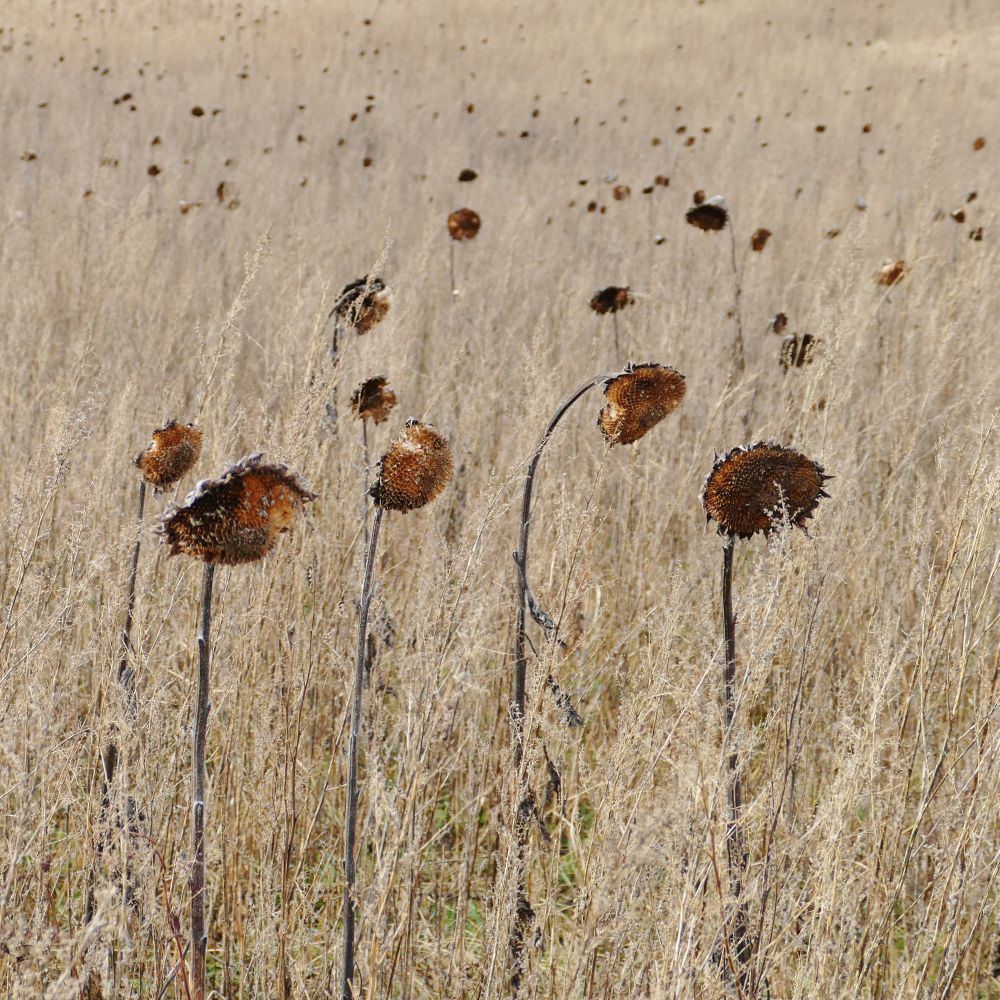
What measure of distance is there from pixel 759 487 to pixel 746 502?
0.03 m

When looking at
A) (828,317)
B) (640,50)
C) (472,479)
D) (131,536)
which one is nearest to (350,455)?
(472,479)

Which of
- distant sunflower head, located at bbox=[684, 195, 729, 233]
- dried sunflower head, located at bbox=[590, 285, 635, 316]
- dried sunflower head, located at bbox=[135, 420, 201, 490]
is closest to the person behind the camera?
dried sunflower head, located at bbox=[135, 420, 201, 490]

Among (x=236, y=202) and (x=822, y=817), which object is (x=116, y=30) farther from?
(x=822, y=817)

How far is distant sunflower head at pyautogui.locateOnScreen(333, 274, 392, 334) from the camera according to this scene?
7.13 feet

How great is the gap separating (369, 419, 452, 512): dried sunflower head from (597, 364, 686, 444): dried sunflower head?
35 centimetres

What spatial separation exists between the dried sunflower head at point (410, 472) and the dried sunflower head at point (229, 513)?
14.5 inches

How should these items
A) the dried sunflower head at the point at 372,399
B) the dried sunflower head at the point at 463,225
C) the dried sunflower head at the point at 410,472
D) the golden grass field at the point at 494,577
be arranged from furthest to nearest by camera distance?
the dried sunflower head at the point at 463,225, the dried sunflower head at the point at 372,399, the dried sunflower head at the point at 410,472, the golden grass field at the point at 494,577

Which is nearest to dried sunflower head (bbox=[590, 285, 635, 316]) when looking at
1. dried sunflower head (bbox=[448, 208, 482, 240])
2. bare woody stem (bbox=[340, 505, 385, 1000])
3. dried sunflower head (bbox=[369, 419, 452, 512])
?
dried sunflower head (bbox=[448, 208, 482, 240])

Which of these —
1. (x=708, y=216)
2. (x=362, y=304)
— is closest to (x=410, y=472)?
(x=362, y=304)

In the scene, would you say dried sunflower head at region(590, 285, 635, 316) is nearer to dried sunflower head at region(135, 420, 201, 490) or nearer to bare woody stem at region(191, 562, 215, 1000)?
dried sunflower head at region(135, 420, 201, 490)

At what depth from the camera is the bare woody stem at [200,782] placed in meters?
1.04

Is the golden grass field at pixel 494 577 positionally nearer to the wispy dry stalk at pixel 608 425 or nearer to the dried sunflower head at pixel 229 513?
the wispy dry stalk at pixel 608 425

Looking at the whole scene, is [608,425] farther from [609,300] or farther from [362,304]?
[609,300]

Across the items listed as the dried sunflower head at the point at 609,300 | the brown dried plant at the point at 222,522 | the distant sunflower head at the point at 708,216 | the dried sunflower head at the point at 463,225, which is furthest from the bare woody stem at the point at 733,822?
the dried sunflower head at the point at 463,225
